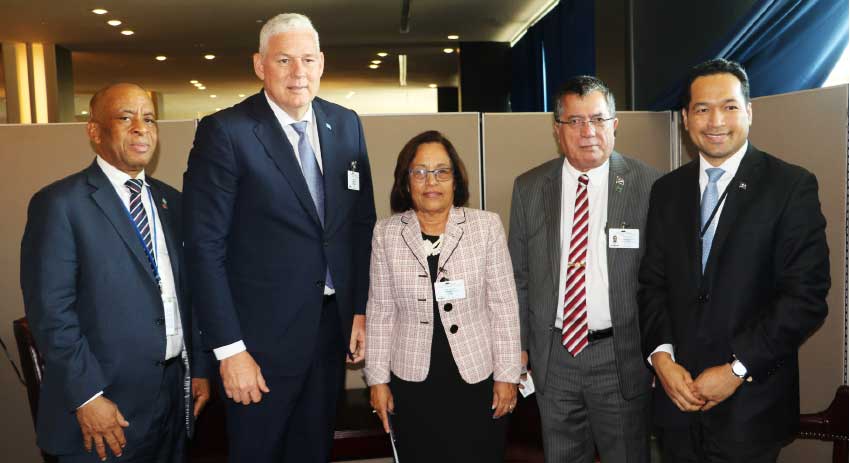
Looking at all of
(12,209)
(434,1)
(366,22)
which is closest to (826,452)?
(12,209)

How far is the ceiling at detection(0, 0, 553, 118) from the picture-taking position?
8.55m

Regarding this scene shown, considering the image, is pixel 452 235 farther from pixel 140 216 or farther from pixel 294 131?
pixel 140 216

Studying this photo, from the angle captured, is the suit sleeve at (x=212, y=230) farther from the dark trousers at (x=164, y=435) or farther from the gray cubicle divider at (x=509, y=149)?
the gray cubicle divider at (x=509, y=149)

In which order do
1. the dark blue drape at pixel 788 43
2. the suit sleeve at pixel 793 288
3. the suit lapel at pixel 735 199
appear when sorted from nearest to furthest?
the suit sleeve at pixel 793 288
the suit lapel at pixel 735 199
the dark blue drape at pixel 788 43

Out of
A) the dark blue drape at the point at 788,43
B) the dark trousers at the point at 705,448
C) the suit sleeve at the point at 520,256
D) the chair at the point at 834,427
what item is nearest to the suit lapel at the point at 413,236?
the suit sleeve at the point at 520,256

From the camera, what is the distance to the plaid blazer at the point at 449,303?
2.29 meters

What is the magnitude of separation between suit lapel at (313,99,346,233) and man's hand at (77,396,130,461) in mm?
885

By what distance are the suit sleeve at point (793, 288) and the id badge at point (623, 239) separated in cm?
49

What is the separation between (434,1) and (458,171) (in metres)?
6.62

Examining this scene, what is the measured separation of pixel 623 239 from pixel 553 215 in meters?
0.27

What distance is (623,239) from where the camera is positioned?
237 centimetres

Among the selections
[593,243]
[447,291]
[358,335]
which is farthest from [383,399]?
[593,243]

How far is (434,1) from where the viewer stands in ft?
27.8

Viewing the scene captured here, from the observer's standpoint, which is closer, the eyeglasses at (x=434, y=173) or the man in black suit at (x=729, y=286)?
the man in black suit at (x=729, y=286)
